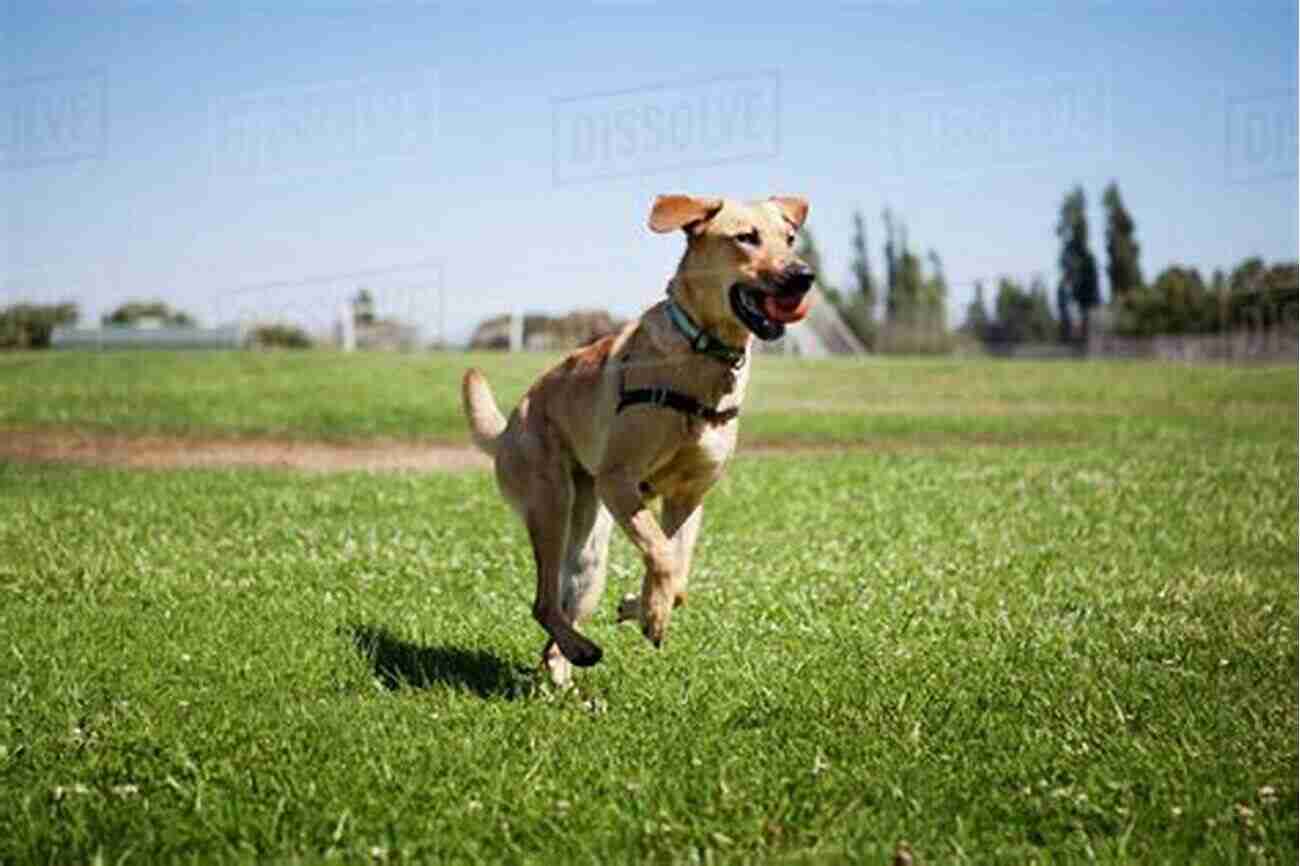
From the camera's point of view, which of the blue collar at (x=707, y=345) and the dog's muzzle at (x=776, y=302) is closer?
the dog's muzzle at (x=776, y=302)

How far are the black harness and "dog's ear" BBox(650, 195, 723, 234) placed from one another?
369mm

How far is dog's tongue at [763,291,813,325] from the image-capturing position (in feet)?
17.3

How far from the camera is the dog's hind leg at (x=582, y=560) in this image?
626cm

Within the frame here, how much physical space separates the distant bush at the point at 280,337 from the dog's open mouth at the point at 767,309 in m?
47.0

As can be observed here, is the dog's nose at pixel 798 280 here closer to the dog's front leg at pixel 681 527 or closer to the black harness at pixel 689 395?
the black harness at pixel 689 395

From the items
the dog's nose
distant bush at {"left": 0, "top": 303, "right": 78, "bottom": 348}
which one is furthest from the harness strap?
distant bush at {"left": 0, "top": 303, "right": 78, "bottom": 348}

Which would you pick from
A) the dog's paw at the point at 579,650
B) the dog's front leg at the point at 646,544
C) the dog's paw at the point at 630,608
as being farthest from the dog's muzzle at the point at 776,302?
the dog's paw at the point at 579,650

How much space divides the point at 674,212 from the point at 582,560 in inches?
66.5

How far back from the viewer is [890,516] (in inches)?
472

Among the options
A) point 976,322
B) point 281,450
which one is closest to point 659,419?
point 281,450

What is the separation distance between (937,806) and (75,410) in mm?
21760

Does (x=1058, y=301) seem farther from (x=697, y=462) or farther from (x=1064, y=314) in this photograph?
(x=697, y=462)

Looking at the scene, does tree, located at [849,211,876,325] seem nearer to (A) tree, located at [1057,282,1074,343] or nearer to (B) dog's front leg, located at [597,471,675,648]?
(A) tree, located at [1057,282,1074,343]

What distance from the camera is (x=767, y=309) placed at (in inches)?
210
